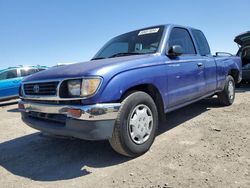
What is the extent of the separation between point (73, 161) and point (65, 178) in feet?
1.60

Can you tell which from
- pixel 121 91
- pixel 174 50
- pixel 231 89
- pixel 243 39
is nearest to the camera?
pixel 121 91

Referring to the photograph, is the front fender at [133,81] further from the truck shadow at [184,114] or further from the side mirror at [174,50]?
the truck shadow at [184,114]

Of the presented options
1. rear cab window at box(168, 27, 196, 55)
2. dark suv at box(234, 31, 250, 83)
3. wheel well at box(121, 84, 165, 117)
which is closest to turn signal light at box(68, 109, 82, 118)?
wheel well at box(121, 84, 165, 117)

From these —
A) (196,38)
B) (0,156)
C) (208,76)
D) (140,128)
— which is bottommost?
(0,156)

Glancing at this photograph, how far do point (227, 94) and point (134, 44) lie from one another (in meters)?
3.00

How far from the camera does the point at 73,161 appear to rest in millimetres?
3531

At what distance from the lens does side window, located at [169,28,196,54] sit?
457 cm

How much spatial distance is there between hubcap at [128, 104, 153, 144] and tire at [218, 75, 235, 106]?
3284mm

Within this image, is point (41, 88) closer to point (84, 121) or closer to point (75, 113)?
point (75, 113)

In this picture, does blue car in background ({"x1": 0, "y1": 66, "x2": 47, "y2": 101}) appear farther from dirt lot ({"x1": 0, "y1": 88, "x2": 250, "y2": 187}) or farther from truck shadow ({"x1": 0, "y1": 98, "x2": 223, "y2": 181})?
truck shadow ({"x1": 0, "y1": 98, "x2": 223, "y2": 181})

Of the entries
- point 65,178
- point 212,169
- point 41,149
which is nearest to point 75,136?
point 65,178

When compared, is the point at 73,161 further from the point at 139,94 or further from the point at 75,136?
the point at 139,94

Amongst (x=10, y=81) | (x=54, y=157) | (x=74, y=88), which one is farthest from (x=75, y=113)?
(x=10, y=81)

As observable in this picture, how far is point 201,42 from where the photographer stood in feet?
18.6
